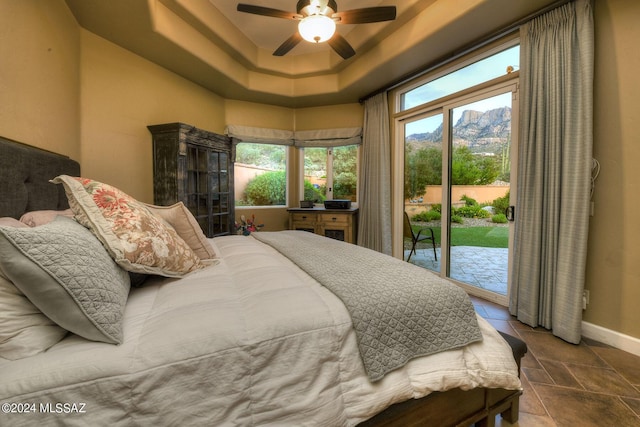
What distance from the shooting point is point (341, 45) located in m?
2.46

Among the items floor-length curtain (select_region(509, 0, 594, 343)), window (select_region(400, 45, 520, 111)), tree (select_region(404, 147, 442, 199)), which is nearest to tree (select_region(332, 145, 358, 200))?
tree (select_region(404, 147, 442, 199))

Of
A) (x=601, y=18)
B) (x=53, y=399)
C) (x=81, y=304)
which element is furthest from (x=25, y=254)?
(x=601, y=18)

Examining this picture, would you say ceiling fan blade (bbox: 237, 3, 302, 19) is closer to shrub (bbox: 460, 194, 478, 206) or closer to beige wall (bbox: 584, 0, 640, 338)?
beige wall (bbox: 584, 0, 640, 338)

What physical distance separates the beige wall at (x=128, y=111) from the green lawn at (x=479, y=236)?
80 cm

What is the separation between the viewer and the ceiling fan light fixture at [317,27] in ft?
6.54

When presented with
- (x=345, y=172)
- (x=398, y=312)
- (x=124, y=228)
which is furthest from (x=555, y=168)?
(x=345, y=172)

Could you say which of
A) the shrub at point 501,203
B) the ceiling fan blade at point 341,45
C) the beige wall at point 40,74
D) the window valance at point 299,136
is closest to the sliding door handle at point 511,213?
the shrub at point 501,203

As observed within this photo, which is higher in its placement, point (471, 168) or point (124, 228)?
point (471, 168)

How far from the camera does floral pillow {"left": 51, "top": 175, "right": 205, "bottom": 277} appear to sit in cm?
96

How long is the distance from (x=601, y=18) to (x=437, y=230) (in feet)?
7.05

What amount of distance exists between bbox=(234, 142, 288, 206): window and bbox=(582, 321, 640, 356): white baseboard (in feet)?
12.3

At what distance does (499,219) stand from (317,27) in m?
2.45

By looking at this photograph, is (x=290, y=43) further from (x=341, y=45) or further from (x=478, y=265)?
(x=478, y=265)

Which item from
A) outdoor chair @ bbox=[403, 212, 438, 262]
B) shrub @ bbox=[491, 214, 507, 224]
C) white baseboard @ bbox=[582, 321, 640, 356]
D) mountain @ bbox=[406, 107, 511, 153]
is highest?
mountain @ bbox=[406, 107, 511, 153]
